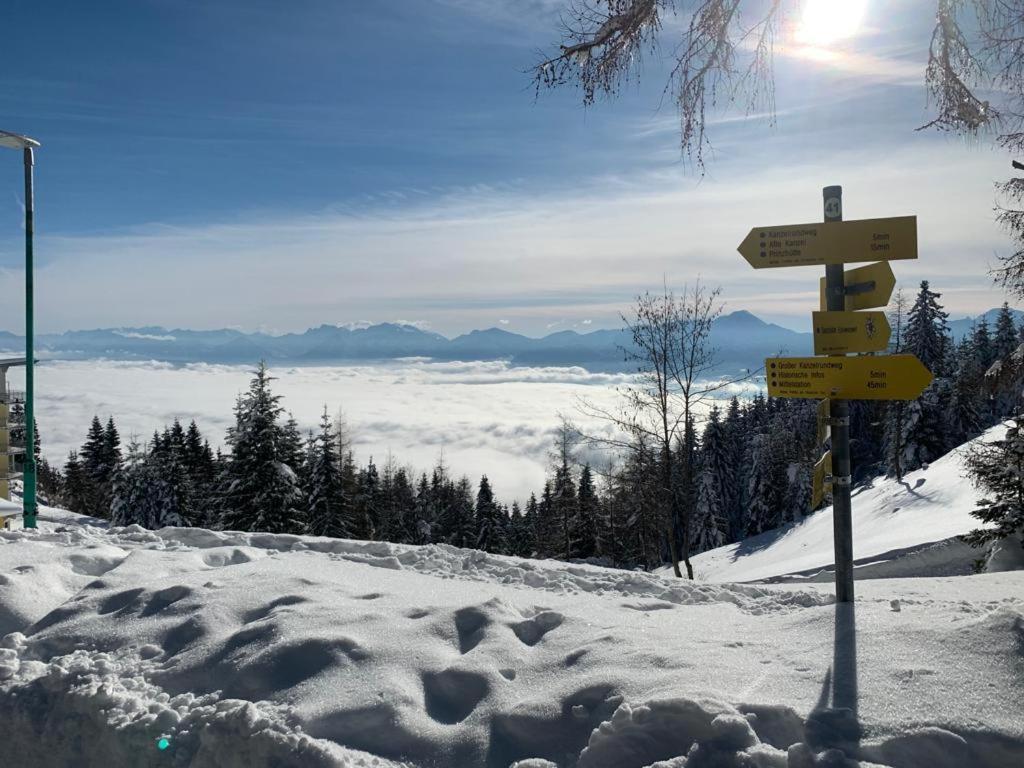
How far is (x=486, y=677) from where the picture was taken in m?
4.33

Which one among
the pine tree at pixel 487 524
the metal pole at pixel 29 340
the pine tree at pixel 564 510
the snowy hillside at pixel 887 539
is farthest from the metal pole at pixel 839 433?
the pine tree at pixel 487 524

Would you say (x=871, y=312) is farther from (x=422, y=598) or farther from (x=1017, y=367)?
(x=1017, y=367)

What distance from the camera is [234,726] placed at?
153 inches

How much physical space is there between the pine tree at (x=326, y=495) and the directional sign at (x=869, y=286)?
2918 centimetres

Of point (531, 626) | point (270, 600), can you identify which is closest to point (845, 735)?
point (531, 626)

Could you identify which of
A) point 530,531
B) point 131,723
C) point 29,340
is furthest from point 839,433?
point 530,531

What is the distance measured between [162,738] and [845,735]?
3.44m

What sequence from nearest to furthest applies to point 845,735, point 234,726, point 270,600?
1. point 845,735
2. point 234,726
3. point 270,600

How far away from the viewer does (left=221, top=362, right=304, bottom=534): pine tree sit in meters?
28.7

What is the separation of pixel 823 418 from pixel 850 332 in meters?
0.65

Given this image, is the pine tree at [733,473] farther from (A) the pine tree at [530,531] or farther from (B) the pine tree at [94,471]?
(B) the pine tree at [94,471]

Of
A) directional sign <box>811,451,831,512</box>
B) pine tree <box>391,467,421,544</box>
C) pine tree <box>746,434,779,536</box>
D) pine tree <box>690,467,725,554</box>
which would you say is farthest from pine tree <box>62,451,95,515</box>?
directional sign <box>811,451,831,512</box>

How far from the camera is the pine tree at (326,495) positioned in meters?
32.8

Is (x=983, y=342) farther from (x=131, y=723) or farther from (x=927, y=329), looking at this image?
(x=131, y=723)
